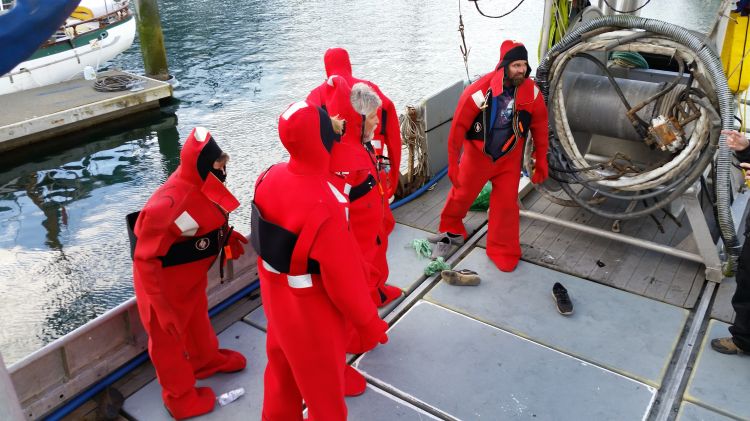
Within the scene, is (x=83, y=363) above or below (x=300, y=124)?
below

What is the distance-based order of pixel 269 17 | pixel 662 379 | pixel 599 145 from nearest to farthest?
pixel 662 379, pixel 599 145, pixel 269 17

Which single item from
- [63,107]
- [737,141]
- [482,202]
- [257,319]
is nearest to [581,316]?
[737,141]

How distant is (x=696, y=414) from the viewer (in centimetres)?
326

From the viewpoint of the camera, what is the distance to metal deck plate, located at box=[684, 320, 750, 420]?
331cm

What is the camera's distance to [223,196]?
9.39ft

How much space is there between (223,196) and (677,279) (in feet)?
11.2

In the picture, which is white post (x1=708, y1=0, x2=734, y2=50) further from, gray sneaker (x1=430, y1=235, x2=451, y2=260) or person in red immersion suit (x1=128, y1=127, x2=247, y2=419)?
person in red immersion suit (x1=128, y1=127, x2=247, y2=419)

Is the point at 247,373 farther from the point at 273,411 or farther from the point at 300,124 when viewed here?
the point at 300,124

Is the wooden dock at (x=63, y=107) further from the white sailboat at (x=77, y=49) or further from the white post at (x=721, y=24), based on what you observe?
the white post at (x=721, y=24)

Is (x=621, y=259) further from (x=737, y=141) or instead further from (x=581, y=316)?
(x=737, y=141)

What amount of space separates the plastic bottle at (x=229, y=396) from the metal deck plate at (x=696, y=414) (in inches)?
94.1

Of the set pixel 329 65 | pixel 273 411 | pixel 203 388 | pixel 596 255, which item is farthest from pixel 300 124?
pixel 596 255

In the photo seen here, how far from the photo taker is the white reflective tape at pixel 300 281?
243cm

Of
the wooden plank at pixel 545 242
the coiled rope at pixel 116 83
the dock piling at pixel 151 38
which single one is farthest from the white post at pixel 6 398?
the dock piling at pixel 151 38
